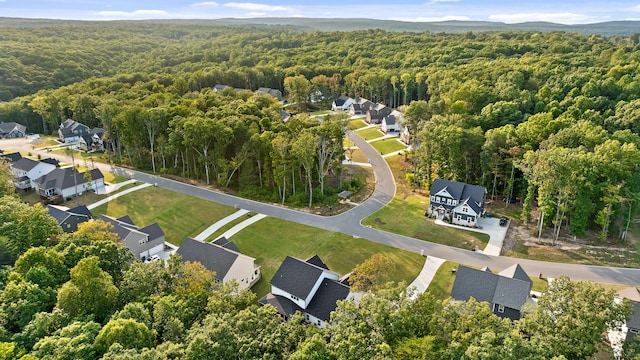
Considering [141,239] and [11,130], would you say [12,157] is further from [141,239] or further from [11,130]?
[141,239]

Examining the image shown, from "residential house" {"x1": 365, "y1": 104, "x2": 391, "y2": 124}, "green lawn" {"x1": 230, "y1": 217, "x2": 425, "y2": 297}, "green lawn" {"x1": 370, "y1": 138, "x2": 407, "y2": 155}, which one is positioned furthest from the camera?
"residential house" {"x1": 365, "y1": 104, "x2": 391, "y2": 124}

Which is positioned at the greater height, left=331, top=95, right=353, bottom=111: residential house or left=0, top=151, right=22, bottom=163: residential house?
left=331, top=95, right=353, bottom=111: residential house

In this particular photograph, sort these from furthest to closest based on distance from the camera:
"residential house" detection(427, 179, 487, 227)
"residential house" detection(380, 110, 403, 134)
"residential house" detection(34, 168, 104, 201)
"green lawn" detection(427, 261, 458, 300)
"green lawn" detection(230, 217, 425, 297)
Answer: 1. "residential house" detection(380, 110, 403, 134)
2. "residential house" detection(34, 168, 104, 201)
3. "residential house" detection(427, 179, 487, 227)
4. "green lawn" detection(230, 217, 425, 297)
5. "green lawn" detection(427, 261, 458, 300)

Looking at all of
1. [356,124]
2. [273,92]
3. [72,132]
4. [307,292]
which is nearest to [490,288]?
[307,292]

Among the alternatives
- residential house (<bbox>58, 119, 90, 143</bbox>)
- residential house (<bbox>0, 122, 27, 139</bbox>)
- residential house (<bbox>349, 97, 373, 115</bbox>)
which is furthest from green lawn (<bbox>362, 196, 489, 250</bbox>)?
residential house (<bbox>0, 122, 27, 139</bbox>)

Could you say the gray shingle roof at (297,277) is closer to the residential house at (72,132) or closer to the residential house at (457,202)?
the residential house at (457,202)

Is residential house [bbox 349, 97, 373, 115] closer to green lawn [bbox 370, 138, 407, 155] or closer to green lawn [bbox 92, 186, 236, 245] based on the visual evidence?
green lawn [bbox 370, 138, 407, 155]

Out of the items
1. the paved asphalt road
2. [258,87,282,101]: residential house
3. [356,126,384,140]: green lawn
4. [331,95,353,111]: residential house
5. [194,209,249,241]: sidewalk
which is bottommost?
[194,209,249,241]: sidewalk
